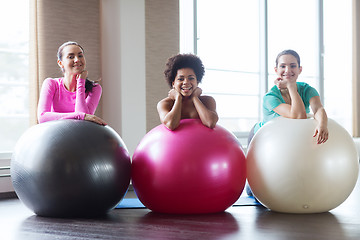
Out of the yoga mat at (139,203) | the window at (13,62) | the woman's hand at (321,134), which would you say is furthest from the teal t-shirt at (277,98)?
the window at (13,62)

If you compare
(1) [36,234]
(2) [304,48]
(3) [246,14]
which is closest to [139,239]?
(1) [36,234]

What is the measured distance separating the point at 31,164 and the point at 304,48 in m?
4.61

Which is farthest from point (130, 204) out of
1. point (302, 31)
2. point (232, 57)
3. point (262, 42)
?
point (302, 31)

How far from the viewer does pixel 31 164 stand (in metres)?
2.36

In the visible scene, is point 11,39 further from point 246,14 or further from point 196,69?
point 246,14

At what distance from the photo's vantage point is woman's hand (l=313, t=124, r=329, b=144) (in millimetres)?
2402

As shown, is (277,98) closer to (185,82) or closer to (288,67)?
(288,67)

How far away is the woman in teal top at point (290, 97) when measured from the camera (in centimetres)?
259

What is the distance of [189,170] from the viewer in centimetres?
237

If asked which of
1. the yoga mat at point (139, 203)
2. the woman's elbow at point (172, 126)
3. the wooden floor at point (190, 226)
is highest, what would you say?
the woman's elbow at point (172, 126)

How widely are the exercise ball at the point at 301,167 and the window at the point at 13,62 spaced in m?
2.43

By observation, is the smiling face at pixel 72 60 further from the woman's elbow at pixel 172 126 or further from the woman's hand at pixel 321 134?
the woman's hand at pixel 321 134

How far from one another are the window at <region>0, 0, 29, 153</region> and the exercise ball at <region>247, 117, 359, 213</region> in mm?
2426

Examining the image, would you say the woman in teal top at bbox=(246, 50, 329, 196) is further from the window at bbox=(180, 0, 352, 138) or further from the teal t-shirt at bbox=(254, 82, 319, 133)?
the window at bbox=(180, 0, 352, 138)
